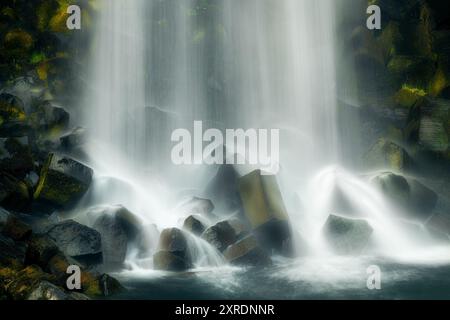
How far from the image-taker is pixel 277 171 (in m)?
20.2

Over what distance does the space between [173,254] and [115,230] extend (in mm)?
2092

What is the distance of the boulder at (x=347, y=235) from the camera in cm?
1474

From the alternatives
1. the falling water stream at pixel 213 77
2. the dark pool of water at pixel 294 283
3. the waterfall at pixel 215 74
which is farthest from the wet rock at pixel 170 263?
the waterfall at pixel 215 74

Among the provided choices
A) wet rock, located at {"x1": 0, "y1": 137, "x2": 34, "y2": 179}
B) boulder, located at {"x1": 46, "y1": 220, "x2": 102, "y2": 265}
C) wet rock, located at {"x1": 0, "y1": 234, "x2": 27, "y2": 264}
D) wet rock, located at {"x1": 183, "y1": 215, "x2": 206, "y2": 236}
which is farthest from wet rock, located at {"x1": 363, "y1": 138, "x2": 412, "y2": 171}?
wet rock, located at {"x1": 0, "y1": 234, "x2": 27, "y2": 264}

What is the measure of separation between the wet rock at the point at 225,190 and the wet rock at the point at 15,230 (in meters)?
7.12

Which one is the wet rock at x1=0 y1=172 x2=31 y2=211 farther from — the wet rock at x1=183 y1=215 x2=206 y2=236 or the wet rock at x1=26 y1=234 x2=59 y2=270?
the wet rock at x1=183 y1=215 x2=206 y2=236

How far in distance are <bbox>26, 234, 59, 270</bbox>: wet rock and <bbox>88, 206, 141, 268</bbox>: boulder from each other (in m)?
2.67

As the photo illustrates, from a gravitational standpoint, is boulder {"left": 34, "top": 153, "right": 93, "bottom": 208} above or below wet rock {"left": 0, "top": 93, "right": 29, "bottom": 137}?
below

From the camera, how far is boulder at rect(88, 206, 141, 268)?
519 inches

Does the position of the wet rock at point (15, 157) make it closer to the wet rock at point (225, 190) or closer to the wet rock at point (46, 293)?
the wet rock at point (225, 190)

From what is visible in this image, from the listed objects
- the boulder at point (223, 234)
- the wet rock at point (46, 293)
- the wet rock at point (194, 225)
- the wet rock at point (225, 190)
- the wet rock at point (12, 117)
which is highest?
the wet rock at point (12, 117)

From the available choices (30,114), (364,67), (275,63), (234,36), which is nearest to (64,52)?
(30,114)
